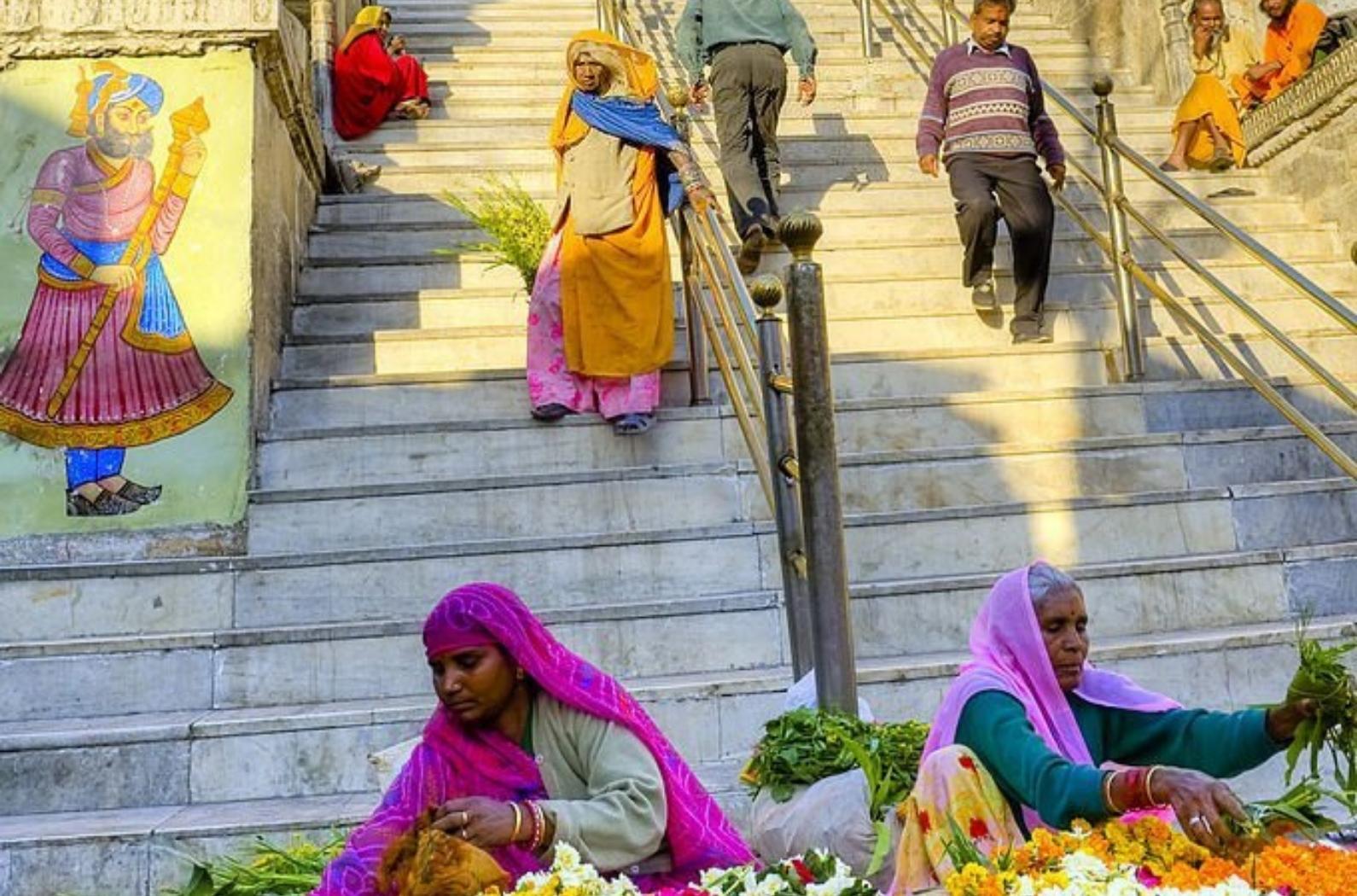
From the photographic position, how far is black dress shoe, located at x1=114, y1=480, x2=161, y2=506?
4.61m

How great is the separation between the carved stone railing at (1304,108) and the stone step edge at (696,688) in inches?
156

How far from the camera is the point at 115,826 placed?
315cm

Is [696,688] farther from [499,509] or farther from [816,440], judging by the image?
[499,509]

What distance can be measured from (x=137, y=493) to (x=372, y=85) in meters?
4.32

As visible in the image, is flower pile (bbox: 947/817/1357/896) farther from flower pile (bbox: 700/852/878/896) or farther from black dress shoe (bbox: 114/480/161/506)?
black dress shoe (bbox: 114/480/161/506)

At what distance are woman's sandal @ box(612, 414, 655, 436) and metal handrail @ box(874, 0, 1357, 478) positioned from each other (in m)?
2.14

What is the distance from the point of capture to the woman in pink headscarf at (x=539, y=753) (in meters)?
2.37

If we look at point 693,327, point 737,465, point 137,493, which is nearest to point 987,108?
point 693,327

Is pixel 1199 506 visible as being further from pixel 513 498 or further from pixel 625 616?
pixel 513 498

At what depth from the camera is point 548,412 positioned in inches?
202

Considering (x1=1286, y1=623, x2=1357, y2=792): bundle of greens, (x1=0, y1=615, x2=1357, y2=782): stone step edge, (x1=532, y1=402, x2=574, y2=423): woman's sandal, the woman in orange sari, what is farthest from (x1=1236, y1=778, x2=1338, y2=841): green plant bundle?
(x1=532, y1=402, x2=574, y2=423): woman's sandal

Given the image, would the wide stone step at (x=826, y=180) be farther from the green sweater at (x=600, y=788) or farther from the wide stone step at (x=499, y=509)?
the green sweater at (x=600, y=788)

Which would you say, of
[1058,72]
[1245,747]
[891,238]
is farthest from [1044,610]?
[1058,72]

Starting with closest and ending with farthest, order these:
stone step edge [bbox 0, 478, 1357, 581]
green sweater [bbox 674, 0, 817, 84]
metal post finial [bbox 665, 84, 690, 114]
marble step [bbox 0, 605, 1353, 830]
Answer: marble step [bbox 0, 605, 1353, 830] < stone step edge [bbox 0, 478, 1357, 581] < metal post finial [bbox 665, 84, 690, 114] < green sweater [bbox 674, 0, 817, 84]
